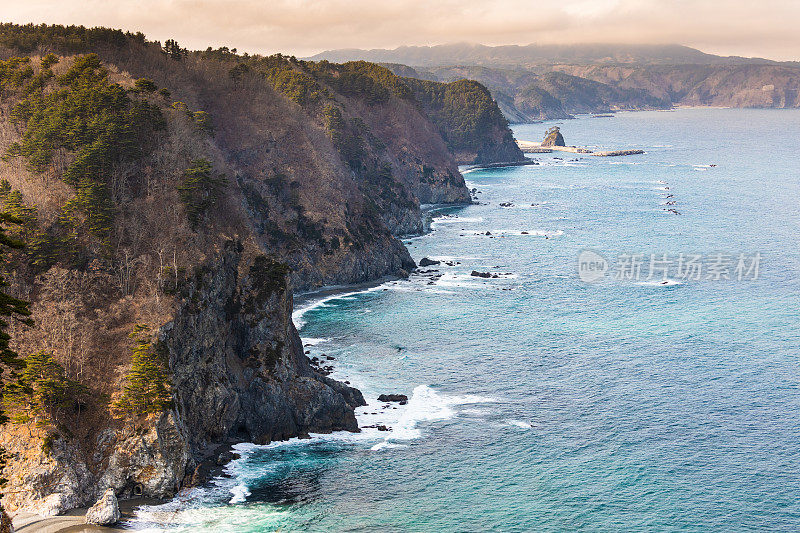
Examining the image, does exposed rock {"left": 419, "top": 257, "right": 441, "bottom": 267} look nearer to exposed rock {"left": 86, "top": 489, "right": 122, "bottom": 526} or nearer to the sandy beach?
the sandy beach

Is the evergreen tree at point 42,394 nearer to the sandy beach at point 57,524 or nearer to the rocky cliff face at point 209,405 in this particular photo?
the rocky cliff face at point 209,405

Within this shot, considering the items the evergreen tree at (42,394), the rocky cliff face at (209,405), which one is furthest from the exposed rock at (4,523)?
the evergreen tree at (42,394)

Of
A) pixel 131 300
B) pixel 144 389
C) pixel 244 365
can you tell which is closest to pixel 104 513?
pixel 144 389

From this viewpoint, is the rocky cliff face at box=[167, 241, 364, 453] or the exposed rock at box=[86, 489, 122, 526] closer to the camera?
the exposed rock at box=[86, 489, 122, 526]

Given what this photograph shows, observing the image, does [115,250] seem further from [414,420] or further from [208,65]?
[208,65]

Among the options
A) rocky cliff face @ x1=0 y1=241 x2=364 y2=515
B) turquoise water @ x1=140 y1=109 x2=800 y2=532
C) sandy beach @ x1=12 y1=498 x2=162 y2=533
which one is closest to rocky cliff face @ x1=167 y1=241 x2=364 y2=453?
rocky cliff face @ x1=0 y1=241 x2=364 y2=515

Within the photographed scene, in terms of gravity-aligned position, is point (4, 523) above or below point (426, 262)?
below

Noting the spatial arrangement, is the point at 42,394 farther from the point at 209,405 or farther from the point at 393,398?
the point at 393,398
